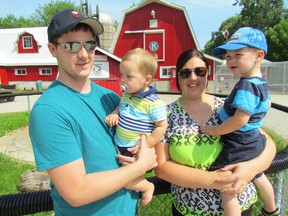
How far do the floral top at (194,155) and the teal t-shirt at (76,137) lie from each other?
1.26 feet

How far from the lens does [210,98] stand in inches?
88.4

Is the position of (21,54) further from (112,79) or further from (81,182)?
(81,182)

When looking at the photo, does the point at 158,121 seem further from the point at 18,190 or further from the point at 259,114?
the point at 18,190

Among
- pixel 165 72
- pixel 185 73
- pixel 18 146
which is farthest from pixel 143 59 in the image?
pixel 165 72

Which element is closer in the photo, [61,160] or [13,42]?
[61,160]

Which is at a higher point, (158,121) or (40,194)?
(158,121)

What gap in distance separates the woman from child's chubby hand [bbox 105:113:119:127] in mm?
393

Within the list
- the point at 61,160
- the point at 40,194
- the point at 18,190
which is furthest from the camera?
the point at 18,190

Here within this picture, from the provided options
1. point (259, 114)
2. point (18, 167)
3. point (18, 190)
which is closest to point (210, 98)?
point (259, 114)

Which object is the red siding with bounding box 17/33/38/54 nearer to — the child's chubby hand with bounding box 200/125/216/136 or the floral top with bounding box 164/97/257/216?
the floral top with bounding box 164/97/257/216

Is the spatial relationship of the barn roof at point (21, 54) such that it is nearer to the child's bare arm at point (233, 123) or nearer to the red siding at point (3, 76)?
the red siding at point (3, 76)

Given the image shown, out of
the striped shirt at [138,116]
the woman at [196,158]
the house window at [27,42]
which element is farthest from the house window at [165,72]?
the striped shirt at [138,116]

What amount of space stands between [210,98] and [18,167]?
547 cm

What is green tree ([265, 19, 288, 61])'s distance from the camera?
123 ft
